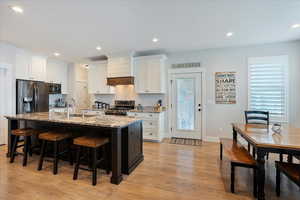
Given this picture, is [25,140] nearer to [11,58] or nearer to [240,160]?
[11,58]

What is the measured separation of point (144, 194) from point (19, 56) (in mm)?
4994

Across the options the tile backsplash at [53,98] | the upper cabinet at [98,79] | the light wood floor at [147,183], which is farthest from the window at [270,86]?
the tile backsplash at [53,98]

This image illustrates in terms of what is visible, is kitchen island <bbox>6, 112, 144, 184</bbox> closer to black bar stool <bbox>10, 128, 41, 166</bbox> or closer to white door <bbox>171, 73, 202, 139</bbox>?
black bar stool <bbox>10, 128, 41, 166</bbox>

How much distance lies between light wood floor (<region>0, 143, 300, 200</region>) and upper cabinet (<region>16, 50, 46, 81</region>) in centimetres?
244

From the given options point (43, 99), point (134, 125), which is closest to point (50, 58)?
point (43, 99)

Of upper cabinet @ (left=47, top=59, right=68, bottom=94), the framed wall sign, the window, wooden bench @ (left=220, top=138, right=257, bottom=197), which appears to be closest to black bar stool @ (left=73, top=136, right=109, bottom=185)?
wooden bench @ (left=220, top=138, right=257, bottom=197)

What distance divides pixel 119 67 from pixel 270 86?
14.4ft

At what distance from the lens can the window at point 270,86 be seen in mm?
3846

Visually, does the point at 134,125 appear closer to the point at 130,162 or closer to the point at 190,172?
the point at 130,162

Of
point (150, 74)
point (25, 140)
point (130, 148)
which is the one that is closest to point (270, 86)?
point (150, 74)

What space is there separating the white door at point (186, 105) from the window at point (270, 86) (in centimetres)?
139

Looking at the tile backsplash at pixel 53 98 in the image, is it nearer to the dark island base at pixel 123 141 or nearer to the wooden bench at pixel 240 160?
the dark island base at pixel 123 141

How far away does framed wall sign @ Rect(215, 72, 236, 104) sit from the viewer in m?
4.22

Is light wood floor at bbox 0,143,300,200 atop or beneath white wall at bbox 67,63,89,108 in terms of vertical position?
beneath
